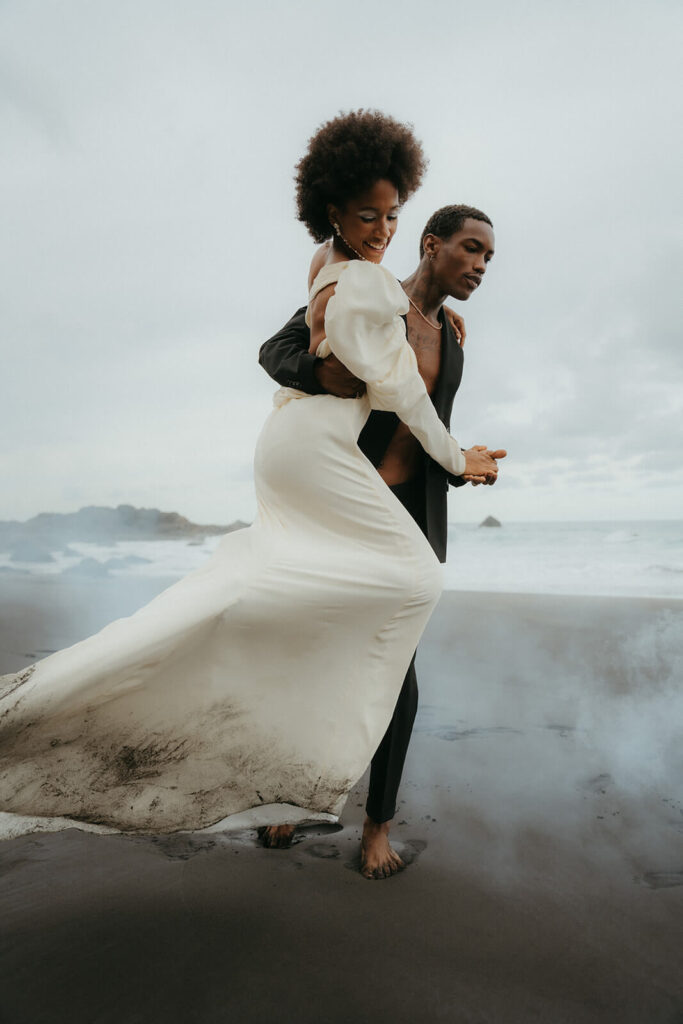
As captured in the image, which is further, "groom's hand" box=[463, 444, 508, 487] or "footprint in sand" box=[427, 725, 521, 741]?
"footprint in sand" box=[427, 725, 521, 741]

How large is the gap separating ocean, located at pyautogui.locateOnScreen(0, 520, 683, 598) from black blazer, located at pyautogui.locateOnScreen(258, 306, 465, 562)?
333 cm

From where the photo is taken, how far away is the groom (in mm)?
2180

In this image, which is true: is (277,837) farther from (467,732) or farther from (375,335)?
(375,335)

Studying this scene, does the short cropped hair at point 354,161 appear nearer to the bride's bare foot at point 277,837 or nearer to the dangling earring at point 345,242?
the dangling earring at point 345,242

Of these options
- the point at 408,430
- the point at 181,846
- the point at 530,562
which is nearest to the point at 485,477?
the point at 408,430

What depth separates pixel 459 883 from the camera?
2.04 m

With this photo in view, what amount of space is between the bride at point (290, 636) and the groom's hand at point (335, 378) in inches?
1.4

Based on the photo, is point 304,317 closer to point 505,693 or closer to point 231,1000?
point 231,1000

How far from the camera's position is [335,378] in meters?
1.90

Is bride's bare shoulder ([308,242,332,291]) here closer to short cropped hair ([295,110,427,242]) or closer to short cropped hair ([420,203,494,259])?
short cropped hair ([295,110,427,242])

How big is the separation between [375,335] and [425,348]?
0.62 m

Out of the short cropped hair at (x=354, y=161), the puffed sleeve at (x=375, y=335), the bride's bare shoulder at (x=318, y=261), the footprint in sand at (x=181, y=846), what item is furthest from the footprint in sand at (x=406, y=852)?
the short cropped hair at (x=354, y=161)

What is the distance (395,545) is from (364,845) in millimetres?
1033

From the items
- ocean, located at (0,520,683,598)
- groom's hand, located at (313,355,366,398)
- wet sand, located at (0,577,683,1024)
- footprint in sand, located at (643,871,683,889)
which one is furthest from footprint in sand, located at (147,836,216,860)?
ocean, located at (0,520,683,598)
